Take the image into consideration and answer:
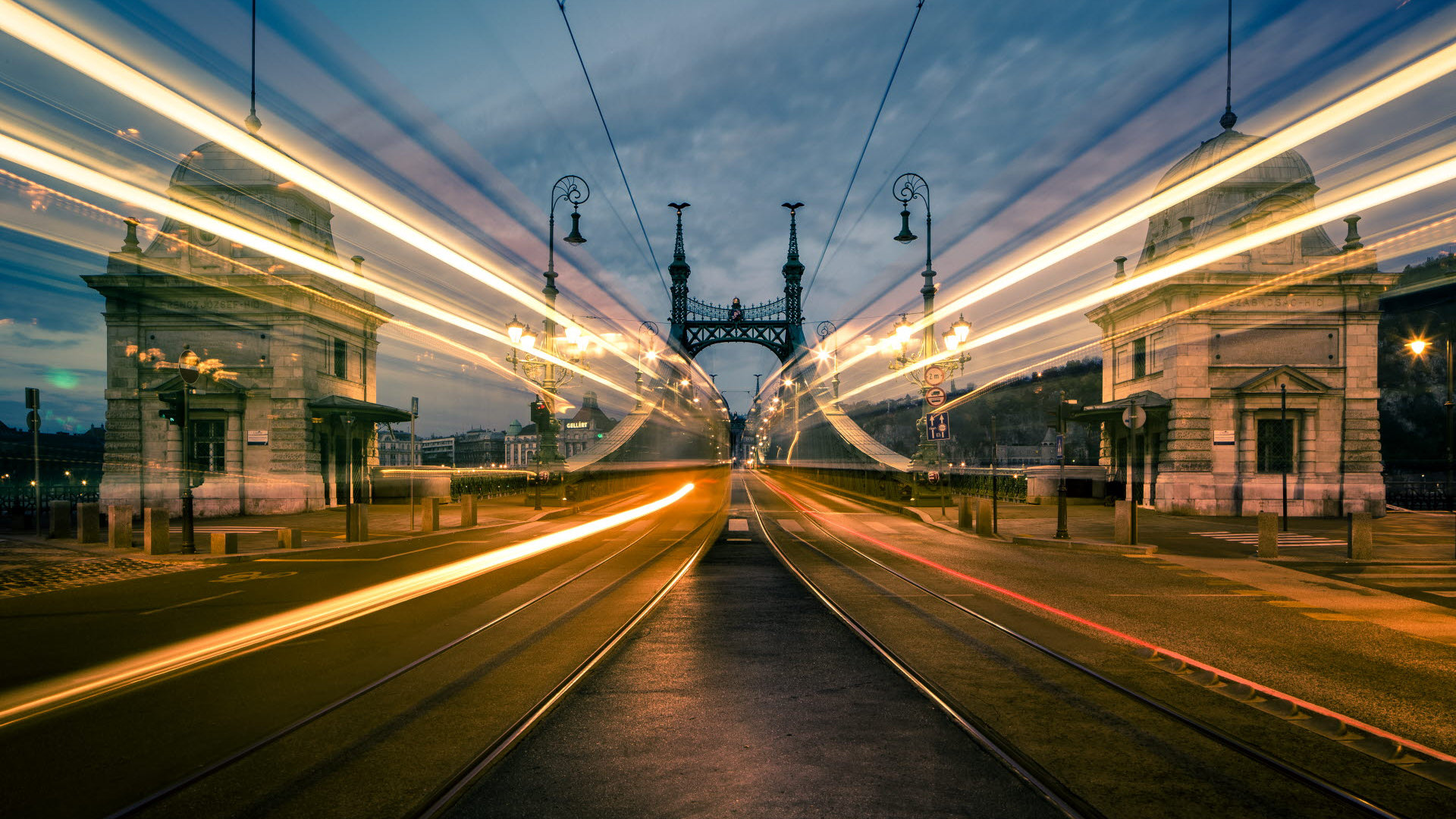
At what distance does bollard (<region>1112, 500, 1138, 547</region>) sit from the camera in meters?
16.2

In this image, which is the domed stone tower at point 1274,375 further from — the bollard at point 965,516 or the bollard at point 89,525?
the bollard at point 89,525

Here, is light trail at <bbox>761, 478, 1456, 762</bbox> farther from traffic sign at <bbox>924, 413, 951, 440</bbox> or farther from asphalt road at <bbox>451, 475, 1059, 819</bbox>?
traffic sign at <bbox>924, 413, 951, 440</bbox>

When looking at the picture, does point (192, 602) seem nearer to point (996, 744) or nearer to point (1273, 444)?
point (996, 744)

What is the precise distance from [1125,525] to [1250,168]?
754 inches

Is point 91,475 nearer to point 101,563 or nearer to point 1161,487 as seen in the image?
point 101,563

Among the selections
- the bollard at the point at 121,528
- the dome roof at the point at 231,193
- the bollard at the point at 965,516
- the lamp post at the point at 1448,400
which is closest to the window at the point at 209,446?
the dome roof at the point at 231,193

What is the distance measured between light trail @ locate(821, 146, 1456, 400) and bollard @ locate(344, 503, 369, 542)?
17292 mm

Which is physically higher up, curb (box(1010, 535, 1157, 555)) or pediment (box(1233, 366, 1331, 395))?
pediment (box(1233, 366, 1331, 395))

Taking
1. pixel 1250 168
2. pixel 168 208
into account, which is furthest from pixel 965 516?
pixel 168 208

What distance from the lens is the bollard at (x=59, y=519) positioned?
18047mm

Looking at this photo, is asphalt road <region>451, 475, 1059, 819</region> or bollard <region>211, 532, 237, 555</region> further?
bollard <region>211, 532, 237, 555</region>

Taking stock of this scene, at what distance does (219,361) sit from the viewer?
25.5 metres

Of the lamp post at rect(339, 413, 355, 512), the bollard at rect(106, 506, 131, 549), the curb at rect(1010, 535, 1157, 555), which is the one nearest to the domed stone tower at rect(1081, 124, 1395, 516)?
the curb at rect(1010, 535, 1157, 555)

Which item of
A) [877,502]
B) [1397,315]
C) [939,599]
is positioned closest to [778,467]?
[1397,315]
